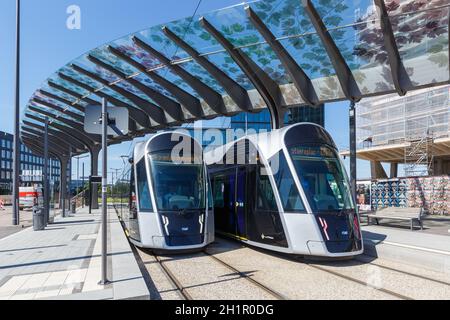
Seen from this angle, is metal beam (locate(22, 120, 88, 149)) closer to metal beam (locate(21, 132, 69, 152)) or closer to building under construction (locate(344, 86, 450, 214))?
metal beam (locate(21, 132, 69, 152))

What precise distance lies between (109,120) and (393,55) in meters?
8.66

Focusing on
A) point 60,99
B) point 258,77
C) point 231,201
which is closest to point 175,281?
point 231,201

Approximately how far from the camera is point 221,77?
14.9 meters

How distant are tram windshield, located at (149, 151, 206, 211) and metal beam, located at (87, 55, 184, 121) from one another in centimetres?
768

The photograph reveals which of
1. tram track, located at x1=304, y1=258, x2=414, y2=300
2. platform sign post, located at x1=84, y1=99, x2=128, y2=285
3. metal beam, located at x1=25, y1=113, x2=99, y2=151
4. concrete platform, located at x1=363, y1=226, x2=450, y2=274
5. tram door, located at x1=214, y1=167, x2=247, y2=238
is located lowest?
tram track, located at x1=304, y1=258, x2=414, y2=300

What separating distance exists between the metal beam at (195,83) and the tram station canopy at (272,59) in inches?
1.5

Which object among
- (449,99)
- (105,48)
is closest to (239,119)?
(449,99)

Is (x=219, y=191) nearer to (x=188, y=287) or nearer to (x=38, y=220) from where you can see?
(x=188, y=287)

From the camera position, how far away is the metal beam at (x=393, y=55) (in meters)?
10.6

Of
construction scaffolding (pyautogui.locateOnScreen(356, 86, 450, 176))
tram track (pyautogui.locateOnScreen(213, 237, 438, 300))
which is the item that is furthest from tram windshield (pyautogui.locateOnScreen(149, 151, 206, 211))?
construction scaffolding (pyautogui.locateOnScreen(356, 86, 450, 176))

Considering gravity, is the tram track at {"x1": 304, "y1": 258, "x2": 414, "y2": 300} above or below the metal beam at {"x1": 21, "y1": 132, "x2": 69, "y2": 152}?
below

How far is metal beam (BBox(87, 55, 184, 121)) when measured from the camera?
1591 centimetres

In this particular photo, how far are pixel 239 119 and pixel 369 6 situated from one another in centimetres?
3856

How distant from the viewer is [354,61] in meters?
12.8
